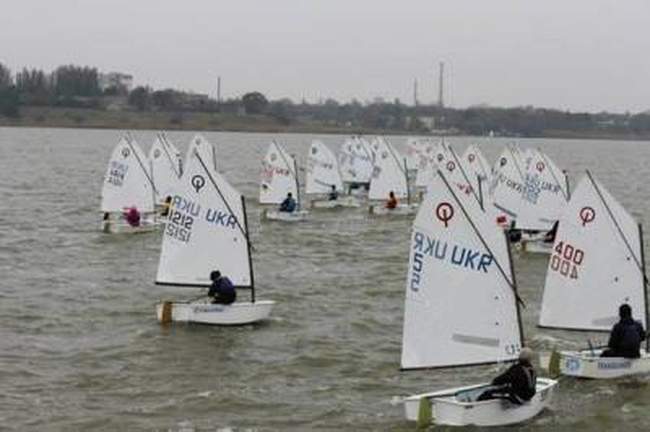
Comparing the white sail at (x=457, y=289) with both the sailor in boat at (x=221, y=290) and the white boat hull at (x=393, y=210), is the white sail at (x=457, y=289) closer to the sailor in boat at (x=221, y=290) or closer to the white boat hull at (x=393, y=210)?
the sailor in boat at (x=221, y=290)

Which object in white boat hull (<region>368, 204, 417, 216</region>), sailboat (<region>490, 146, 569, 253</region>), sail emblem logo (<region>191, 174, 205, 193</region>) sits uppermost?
sail emblem logo (<region>191, 174, 205, 193</region>)

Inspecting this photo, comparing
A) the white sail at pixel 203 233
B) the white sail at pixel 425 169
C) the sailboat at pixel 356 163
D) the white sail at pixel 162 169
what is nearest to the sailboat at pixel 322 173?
the white sail at pixel 425 169

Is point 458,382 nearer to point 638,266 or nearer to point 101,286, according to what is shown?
point 638,266

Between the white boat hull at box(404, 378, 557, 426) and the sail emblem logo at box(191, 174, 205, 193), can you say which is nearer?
the white boat hull at box(404, 378, 557, 426)

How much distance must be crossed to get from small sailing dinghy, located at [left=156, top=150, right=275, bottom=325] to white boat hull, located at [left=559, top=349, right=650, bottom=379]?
772 centimetres

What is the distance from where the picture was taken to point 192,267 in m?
28.0

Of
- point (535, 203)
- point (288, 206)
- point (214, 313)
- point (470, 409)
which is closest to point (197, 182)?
point (214, 313)

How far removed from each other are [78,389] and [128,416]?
213 centimetres

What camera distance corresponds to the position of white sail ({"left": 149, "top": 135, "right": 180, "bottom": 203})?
51312 mm

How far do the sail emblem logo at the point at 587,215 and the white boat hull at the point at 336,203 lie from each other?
33646mm

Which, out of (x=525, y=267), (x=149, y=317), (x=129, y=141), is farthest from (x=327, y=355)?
(x=129, y=141)

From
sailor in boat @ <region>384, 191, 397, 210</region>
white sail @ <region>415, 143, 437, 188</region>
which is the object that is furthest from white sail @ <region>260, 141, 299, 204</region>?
white sail @ <region>415, 143, 437, 188</region>

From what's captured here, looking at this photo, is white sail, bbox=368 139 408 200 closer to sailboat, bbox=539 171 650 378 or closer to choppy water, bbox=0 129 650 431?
choppy water, bbox=0 129 650 431

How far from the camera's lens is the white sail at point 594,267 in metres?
23.2
